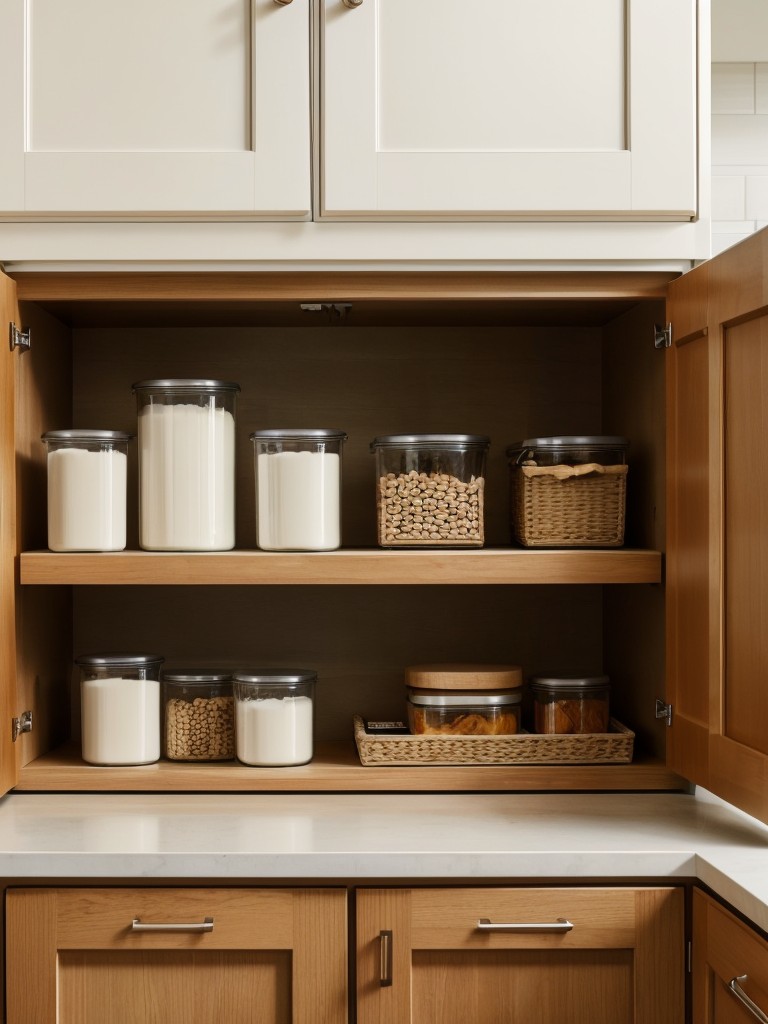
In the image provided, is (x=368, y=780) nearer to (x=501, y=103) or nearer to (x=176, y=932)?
(x=176, y=932)

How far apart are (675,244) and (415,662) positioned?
0.89 metres

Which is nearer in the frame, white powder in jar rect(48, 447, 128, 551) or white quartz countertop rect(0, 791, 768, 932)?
white quartz countertop rect(0, 791, 768, 932)

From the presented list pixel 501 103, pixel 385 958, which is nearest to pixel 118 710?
pixel 385 958

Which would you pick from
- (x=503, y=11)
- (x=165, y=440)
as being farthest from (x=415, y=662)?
(x=503, y=11)

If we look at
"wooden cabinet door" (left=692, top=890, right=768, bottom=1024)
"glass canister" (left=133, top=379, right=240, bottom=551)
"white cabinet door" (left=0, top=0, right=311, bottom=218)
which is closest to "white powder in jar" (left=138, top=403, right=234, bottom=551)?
"glass canister" (left=133, top=379, right=240, bottom=551)

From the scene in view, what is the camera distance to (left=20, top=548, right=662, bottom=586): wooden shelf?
1.57 meters

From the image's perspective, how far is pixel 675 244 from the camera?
4.99 ft

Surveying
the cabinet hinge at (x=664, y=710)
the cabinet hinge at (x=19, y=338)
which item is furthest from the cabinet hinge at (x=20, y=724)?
the cabinet hinge at (x=664, y=710)

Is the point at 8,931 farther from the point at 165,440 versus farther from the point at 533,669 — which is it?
the point at 533,669

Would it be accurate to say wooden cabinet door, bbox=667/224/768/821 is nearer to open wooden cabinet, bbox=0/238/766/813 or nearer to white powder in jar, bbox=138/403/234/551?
open wooden cabinet, bbox=0/238/766/813

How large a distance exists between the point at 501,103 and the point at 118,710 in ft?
3.72

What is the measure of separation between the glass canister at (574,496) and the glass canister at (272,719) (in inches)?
18.2

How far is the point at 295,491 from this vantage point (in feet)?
5.23

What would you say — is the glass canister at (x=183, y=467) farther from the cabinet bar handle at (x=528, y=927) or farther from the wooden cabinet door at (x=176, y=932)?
the cabinet bar handle at (x=528, y=927)
